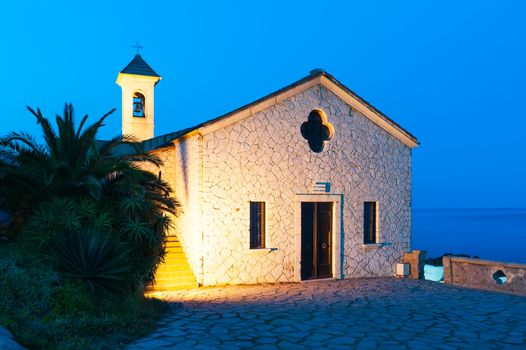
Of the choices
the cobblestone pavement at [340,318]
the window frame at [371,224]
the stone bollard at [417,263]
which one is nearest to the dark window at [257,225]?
the cobblestone pavement at [340,318]

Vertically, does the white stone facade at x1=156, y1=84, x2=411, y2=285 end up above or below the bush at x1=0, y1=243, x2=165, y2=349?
above

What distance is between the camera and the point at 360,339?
782cm

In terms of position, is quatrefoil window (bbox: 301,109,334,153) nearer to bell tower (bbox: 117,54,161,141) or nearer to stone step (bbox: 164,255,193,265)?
stone step (bbox: 164,255,193,265)

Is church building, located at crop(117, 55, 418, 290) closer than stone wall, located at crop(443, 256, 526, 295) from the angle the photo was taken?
No

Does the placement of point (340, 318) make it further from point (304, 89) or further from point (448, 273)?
point (304, 89)

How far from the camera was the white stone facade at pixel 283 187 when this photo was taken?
1302 cm

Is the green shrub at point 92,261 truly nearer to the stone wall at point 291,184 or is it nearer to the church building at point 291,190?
the church building at point 291,190

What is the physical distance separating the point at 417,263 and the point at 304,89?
22.7 ft

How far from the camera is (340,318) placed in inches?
367

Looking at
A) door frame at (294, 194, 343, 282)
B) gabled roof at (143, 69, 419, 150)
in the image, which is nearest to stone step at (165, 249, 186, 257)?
gabled roof at (143, 69, 419, 150)

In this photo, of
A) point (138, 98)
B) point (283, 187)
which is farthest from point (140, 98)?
point (283, 187)

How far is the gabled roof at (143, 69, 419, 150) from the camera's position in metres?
13.1

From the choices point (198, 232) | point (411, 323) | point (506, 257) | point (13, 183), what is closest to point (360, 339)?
point (411, 323)

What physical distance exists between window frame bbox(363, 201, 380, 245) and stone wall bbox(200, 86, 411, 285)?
191 mm
